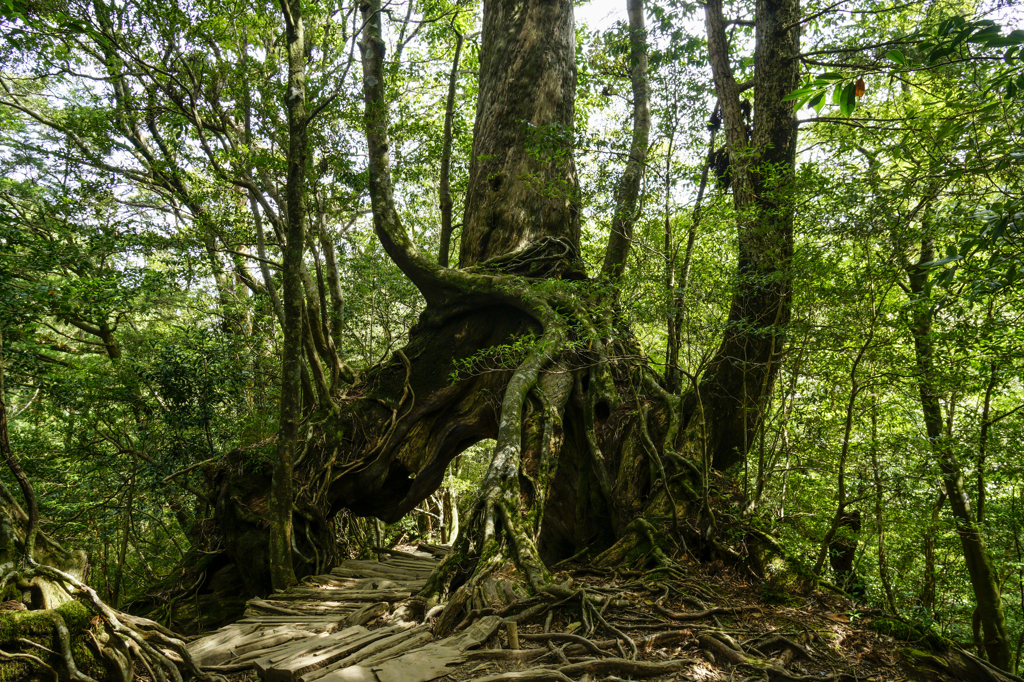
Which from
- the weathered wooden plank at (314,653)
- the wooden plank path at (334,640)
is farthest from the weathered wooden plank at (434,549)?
the weathered wooden plank at (314,653)

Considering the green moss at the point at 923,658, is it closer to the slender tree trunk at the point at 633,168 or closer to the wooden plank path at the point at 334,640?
the wooden plank path at the point at 334,640

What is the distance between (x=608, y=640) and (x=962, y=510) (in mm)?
4086

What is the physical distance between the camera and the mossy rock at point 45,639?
2.38 m

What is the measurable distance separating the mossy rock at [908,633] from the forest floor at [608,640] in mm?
27

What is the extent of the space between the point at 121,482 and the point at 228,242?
3.75 meters

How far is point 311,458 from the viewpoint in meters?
6.45

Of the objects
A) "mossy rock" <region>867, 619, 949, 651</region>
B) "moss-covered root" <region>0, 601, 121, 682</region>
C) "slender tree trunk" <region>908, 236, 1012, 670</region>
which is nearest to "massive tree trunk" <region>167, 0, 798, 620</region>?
"slender tree trunk" <region>908, 236, 1012, 670</region>

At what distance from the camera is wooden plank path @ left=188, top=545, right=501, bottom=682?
277 cm

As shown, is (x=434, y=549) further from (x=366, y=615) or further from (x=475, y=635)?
(x=475, y=635)

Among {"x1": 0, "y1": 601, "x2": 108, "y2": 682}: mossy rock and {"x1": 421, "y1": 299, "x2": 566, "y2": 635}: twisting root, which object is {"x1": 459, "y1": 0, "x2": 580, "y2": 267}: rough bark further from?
{"x1": 0, "y1": 601, "x2": 108, "y2": 682}: mossy rock

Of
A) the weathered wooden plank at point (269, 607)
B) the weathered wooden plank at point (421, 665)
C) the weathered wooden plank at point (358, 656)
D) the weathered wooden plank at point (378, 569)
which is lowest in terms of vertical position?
the weathered wooden plank at point (378, 569)

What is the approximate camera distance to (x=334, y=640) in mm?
3432

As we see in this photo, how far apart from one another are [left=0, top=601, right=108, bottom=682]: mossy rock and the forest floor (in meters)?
0.88

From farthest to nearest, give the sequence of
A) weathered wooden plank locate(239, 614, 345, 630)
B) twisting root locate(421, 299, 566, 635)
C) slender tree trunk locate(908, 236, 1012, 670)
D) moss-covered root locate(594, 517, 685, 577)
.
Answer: slender tree trunk locate(908, 236, 1012, 670) → moss-covered root locate(594, 517, 685, 577) → weathered wooden plank locate(239, 614, 345, 630) → twisting root locate(421, 299, 566, 635)
